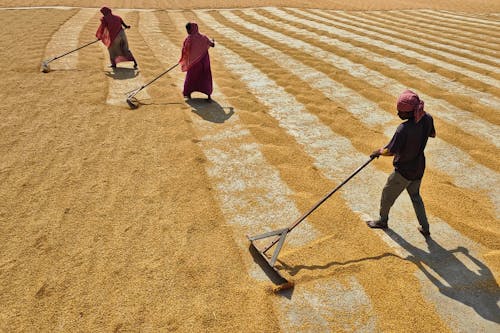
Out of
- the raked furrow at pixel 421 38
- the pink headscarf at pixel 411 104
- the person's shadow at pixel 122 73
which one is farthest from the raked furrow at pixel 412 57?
the person's shadow at pixel 122 73

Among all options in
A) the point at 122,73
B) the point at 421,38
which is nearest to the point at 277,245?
the point at 122,73

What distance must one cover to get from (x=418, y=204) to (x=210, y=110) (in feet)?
15.8

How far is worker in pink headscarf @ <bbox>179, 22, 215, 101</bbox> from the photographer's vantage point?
293 inches

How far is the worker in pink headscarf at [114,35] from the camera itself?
9.35 m

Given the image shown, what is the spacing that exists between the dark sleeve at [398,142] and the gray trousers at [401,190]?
37 centimetres

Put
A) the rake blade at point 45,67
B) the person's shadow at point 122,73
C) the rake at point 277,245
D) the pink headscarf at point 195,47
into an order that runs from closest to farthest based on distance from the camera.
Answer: the rake at point 277,245, the pink headscarf at point 195,47, the rake blade at point 45,67, the person's shadow at point 122,73

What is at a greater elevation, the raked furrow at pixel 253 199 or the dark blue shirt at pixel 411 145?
the dark blue shirt at pixel 411 145

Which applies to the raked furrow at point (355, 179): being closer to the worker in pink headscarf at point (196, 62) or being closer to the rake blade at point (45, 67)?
the worker in pink headscarf at point (196, 62)

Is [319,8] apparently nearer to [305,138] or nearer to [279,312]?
[305,138]

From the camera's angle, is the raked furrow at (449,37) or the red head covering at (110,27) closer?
the red head covering at (110,27)

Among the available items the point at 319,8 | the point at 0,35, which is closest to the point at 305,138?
the point at 0,35

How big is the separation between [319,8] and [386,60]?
1177 cm

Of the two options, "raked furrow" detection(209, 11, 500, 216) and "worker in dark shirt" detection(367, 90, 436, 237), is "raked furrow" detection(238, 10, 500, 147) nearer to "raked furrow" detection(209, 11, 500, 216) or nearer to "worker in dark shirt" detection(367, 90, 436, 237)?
"raked furrow" detection(209, 11, 500, 216)

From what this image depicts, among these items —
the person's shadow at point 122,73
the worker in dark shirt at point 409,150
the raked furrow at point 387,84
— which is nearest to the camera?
the worker in dark shirt at point 409,150
